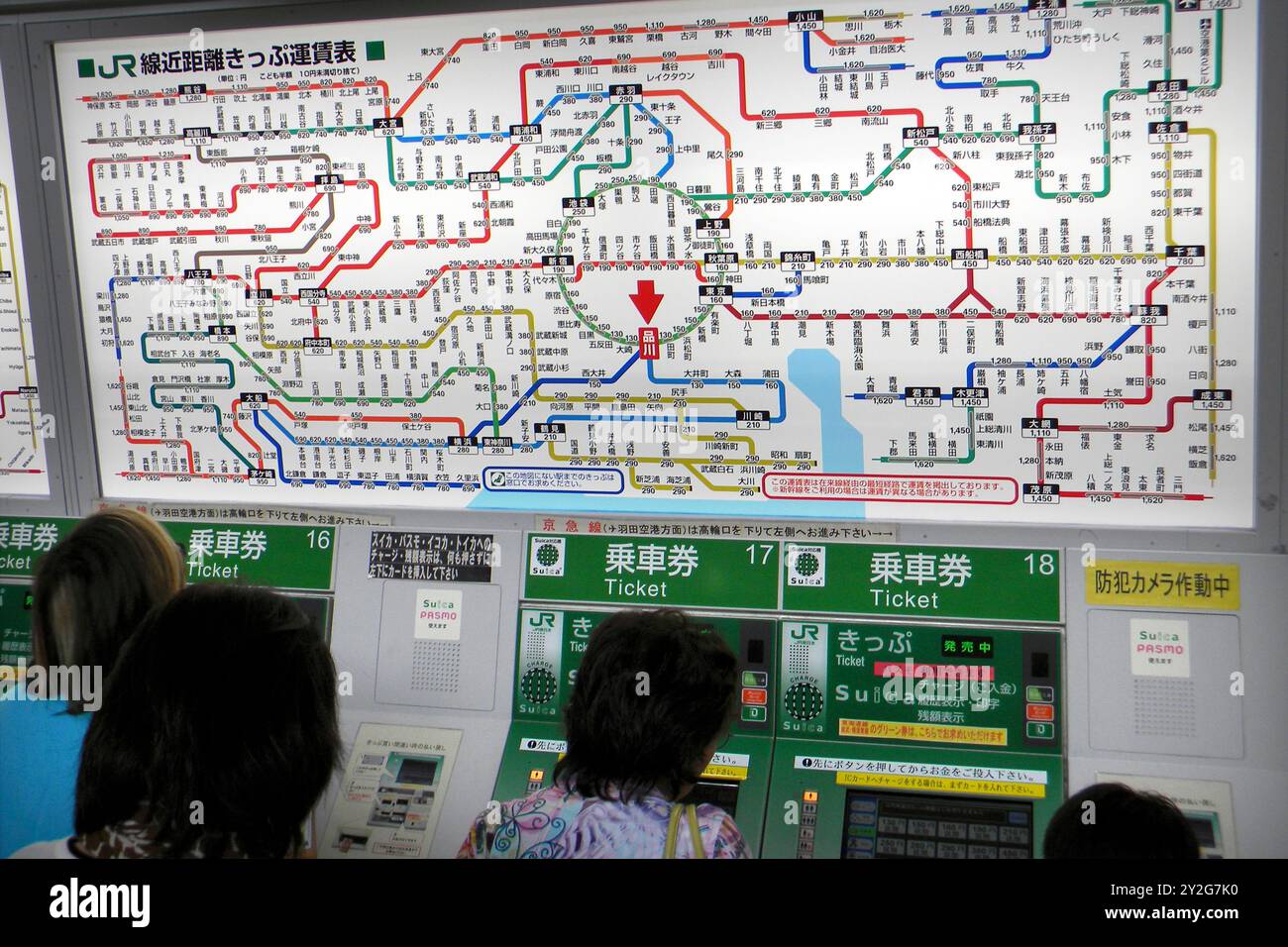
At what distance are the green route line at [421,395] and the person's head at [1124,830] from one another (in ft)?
5.85

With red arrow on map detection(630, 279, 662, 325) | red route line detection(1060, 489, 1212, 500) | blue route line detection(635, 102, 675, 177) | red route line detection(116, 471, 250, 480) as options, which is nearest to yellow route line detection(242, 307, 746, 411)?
red arrow on map detection(630, 279, 662, 325)

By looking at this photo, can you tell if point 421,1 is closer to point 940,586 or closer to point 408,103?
point 408,103

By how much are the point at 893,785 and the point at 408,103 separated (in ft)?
6.98

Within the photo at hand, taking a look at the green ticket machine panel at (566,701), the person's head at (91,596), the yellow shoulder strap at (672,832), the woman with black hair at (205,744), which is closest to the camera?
the woman with black hair at (205,744)

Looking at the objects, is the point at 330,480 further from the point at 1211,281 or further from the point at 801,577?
the point at 1211,281

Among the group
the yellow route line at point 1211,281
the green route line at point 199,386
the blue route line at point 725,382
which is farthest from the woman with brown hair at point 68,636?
the yellow route line at point 1211,281

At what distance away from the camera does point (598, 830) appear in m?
1.92

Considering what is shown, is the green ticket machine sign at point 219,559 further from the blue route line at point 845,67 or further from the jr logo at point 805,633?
the blue route line at point 845,67

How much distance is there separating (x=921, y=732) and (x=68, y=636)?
196 centimetres

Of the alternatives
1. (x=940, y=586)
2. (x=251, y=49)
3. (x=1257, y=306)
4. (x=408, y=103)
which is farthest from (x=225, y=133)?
(x=1257, y=306)

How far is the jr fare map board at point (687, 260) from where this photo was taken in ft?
8.46

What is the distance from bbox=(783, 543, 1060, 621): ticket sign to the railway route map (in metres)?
2.24

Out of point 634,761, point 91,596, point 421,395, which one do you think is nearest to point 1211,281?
point 634,761

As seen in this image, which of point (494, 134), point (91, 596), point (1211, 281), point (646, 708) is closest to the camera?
point (646, 708)
